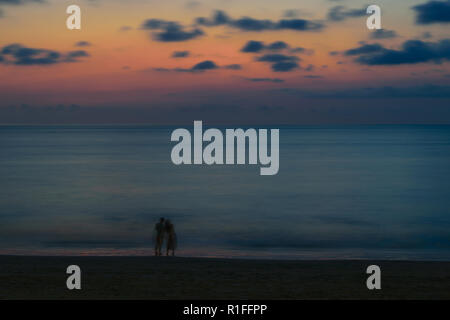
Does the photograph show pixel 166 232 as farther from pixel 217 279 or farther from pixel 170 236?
pixel 217 279

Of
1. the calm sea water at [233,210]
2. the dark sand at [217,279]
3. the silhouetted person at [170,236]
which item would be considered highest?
the calm sea water at [233,210]

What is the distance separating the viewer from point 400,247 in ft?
81.7

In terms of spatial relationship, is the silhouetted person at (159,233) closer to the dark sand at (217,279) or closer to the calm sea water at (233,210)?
the dark sand at (217,279)

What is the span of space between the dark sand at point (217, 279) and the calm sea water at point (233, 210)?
608cm

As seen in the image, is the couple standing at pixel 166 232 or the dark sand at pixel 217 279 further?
the couple standing at pixel 166 232

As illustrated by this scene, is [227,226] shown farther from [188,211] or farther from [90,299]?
[90,299]

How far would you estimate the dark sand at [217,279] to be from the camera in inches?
471

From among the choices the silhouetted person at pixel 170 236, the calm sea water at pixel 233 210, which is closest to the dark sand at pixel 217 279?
the silhouetted person at pixel 170 236

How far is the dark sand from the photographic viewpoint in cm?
1196

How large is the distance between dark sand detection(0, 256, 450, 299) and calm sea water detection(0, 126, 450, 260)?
19.9ft

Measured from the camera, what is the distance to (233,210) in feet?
123

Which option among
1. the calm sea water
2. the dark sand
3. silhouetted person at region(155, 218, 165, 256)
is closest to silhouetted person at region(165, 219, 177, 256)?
silhouetted person at region(155, 218, 165, 256)
